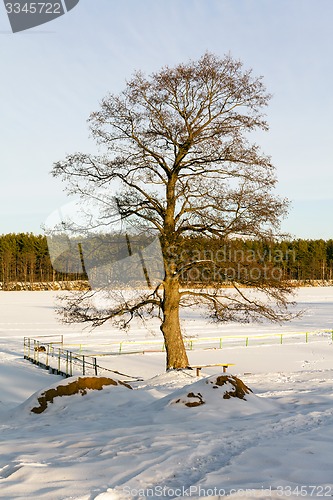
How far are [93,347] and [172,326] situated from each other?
40.4 feet

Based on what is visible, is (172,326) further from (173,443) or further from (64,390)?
(173,443)

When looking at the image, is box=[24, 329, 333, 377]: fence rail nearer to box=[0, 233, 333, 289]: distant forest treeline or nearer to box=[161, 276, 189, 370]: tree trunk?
box=[161, 276, 189, 370]: tree trunk

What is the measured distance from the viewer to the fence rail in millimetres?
21688

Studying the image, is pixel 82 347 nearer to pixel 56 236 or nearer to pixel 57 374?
pixel 57 374

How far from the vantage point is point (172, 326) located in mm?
16766

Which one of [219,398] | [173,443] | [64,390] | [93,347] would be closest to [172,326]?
[64,390]

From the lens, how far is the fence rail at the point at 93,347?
21688 millimetres

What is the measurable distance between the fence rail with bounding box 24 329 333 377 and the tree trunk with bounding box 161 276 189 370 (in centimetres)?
451

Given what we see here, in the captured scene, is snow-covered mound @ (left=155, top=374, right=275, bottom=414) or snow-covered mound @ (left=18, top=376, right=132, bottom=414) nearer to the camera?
snow-covered mound @ (left=155, top=374, right=275, bottom=414)

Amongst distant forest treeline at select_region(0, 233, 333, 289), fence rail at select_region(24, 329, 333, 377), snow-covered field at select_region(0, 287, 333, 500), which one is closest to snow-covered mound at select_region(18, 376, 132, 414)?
snow-covered field at select_region(0, 287, 333, 500)

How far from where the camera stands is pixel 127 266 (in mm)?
16844

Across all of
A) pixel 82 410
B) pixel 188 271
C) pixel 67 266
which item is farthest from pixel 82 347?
pixel 82 410

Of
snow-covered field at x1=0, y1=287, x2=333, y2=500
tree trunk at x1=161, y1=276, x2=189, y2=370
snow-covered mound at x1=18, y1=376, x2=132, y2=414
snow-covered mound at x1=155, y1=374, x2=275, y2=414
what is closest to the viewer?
snow-covered field at x1=0, y1=287, x2=333, y2=500

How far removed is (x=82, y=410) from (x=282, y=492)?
6.23 metres
